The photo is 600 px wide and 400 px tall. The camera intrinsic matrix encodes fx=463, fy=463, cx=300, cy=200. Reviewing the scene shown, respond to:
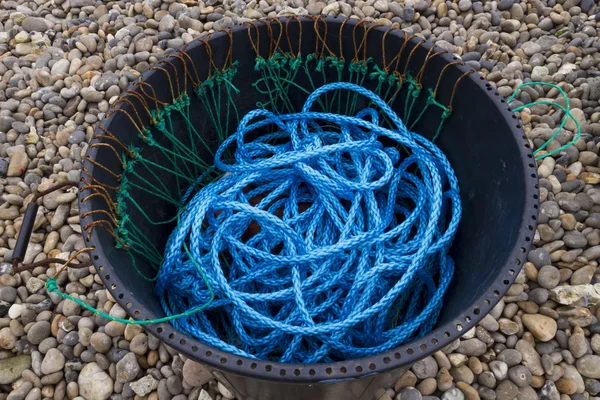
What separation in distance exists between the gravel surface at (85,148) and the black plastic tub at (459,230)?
1.01 ft

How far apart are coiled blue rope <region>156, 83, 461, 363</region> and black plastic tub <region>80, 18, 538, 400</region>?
68mm

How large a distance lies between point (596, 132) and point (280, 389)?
1.48m

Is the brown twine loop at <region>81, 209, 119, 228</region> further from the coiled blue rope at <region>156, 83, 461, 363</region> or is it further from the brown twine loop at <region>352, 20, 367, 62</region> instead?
the brown twine loop at <region>352, 20, 367, 62</region>

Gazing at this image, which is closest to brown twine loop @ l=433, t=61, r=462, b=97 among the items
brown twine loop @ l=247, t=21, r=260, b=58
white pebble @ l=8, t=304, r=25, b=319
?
brown twine loop @ l=247, t=21, r=260, b=58

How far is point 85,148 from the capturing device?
173 centimetres

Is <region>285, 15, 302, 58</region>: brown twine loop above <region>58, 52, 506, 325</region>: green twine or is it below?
above

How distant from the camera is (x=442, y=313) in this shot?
115cm

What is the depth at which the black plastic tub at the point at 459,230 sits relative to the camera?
2.60 ft

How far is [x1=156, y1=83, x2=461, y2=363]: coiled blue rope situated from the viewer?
1106mm

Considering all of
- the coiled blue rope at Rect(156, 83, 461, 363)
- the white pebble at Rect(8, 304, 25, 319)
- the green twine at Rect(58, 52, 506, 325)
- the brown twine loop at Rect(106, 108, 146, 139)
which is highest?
the brown twine loop at Rect(106, 108, 146, 139)

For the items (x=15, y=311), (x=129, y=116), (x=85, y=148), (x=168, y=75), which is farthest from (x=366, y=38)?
(x=15, y=311)

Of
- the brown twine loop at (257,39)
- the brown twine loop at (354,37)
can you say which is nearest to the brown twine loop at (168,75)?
the brown twine loop at (257,39)

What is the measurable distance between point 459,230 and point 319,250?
0.42m

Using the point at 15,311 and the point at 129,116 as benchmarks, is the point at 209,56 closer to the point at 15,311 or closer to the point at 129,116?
the point at 129,116
